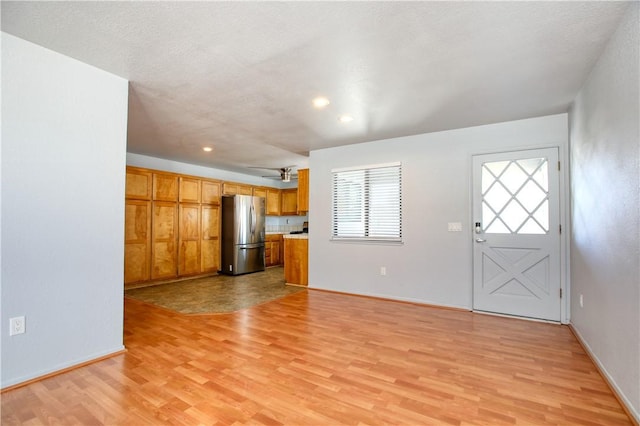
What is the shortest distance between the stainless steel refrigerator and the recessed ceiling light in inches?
152

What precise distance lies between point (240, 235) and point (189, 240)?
1023 mm

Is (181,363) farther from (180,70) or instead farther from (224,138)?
(224,138)

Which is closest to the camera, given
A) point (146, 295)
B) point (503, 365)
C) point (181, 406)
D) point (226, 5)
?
point (226, 5)

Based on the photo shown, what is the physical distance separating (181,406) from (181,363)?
2.05 feet

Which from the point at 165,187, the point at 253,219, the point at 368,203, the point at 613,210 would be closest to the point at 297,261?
the point at 368,203

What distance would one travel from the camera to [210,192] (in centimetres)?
659

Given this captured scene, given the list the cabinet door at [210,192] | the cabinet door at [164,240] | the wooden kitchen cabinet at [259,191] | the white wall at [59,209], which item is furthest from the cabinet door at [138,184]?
the white wall at [59,209]

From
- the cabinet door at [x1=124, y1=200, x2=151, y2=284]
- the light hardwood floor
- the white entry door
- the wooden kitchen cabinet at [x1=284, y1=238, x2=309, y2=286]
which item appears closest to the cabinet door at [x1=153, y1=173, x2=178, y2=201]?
the cabinet door at [x1=124, y1=200, x2=151, y2=284]

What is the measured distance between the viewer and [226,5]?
1.74 metres

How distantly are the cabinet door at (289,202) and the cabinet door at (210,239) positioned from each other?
6.85ft

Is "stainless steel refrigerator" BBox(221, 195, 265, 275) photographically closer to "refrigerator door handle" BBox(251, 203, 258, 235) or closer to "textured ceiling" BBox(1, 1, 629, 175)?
"refrigerator door handle" BBox(251, 203, 258, 235)

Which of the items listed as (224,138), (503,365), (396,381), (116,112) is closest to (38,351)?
(116,112)

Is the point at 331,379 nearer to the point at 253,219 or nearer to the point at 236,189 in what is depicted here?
the point at 253,219

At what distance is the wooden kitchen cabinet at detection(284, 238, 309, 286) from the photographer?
5.42m
